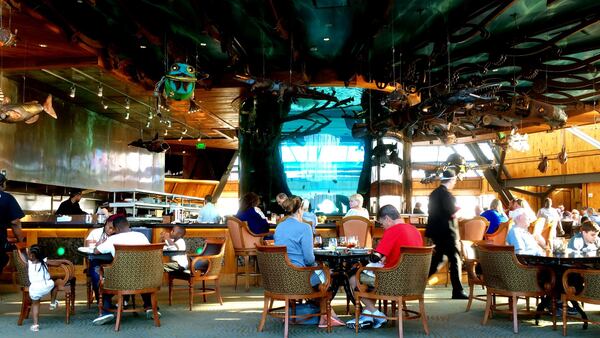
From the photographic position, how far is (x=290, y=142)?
497 inches

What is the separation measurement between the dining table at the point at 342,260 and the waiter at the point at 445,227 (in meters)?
1.51

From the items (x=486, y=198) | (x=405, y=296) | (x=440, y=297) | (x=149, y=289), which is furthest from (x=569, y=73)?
(x=486, y=198)

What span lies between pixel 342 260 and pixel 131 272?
1960 mm

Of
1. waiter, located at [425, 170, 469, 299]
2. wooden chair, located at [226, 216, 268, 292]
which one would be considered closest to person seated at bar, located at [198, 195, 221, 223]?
wooden chair, located at [226, 216, 268, 292]

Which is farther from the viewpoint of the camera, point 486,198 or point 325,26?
point 486,198

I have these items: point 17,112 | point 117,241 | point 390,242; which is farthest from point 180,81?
point 390,242

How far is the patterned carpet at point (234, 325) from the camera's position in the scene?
5172 millimetres

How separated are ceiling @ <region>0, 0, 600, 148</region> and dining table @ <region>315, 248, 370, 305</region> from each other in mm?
3537

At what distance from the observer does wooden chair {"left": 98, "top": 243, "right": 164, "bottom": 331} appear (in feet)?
17.3

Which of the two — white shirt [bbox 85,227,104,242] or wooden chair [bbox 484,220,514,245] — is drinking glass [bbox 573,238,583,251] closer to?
wooden chair [bbox 484,220,514,245]

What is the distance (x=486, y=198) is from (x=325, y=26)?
18.0 meters

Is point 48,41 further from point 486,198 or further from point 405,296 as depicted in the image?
point 486,198

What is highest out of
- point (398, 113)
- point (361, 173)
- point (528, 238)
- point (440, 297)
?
point (398, 113)

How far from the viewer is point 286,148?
12609 millimetres
